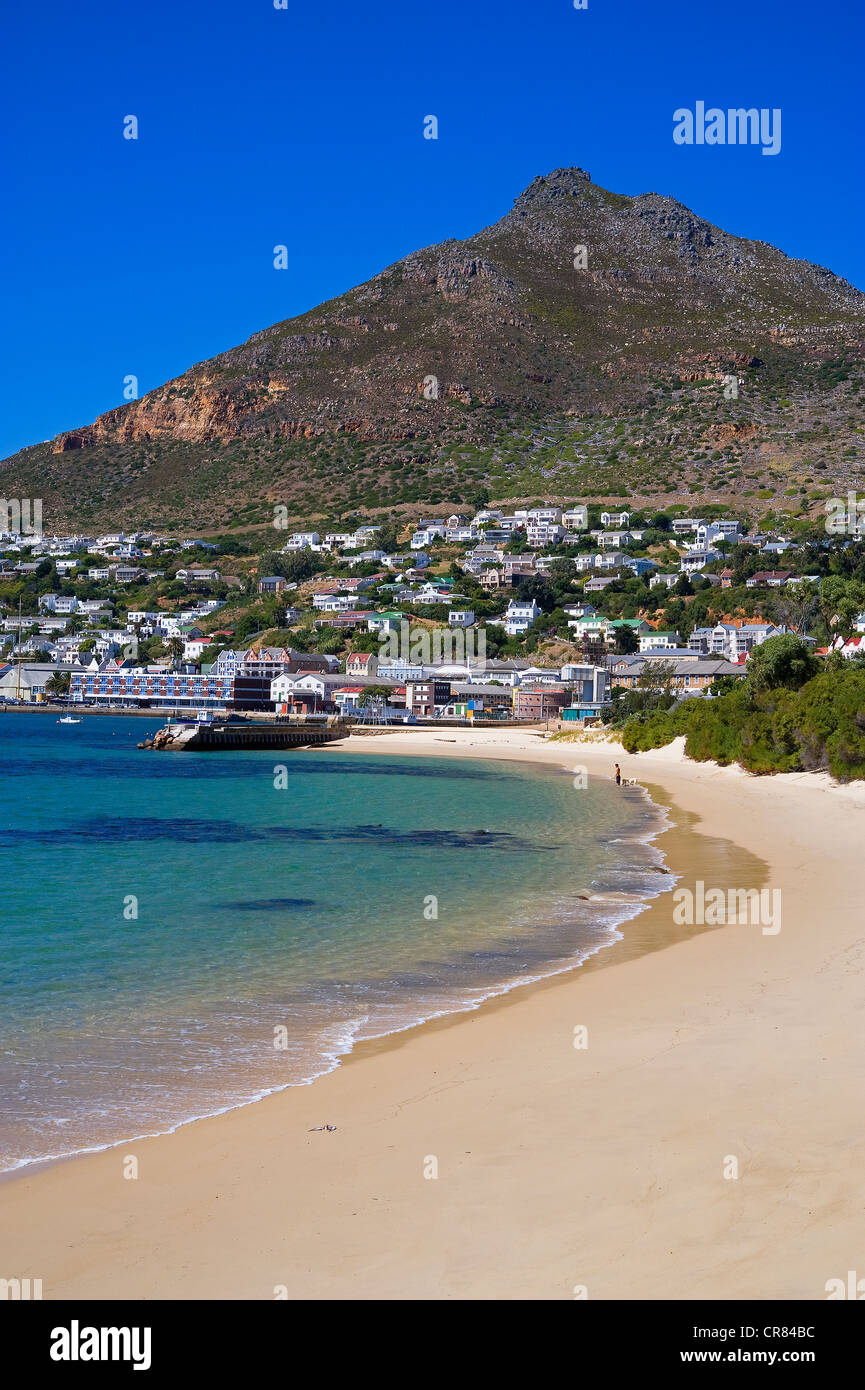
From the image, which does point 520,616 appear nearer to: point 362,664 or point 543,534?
point 362,664

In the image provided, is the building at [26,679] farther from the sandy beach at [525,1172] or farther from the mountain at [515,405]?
the sandy beach at [525,1172]

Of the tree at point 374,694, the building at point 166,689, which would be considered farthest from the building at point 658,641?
the building at point 166,689

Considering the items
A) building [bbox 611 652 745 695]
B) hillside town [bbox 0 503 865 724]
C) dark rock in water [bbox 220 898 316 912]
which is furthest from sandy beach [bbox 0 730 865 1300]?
building [bbox 611 652 745 695]

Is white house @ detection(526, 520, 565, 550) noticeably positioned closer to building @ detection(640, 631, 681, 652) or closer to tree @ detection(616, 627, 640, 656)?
tree @ detection(616, 627, 640, 656)

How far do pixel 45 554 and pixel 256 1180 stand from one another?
642 feet

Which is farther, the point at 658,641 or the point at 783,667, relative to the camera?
the point at 658,641

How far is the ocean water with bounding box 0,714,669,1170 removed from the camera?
33.2ft

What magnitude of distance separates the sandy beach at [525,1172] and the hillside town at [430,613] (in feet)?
232

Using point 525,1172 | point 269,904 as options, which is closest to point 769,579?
point 269,904

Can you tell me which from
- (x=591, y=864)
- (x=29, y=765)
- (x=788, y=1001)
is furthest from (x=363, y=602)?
(x=788, y=1001)

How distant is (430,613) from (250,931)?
122630mm

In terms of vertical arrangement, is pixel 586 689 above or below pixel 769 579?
below

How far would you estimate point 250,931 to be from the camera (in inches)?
674

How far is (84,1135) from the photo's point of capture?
28.0 ft
